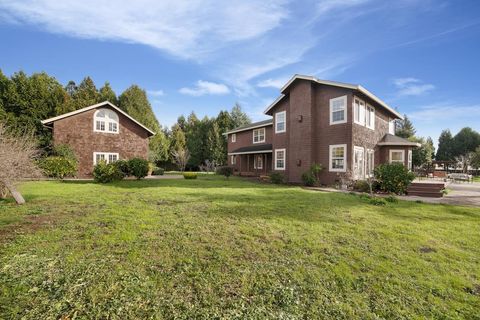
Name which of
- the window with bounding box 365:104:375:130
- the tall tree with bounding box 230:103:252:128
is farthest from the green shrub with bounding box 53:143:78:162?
the tall tree with bounding box 230:103:252:128

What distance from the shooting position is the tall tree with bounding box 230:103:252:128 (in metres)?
47.3

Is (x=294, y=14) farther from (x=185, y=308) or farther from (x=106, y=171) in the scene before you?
(x=106, y=171)

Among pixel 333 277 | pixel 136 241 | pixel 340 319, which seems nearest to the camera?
pixel 340 319

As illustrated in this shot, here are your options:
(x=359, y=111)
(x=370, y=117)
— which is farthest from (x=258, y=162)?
(x=359, y=111)

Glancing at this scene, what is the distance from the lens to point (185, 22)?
10320mm

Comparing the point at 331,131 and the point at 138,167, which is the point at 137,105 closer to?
the point at 138,167

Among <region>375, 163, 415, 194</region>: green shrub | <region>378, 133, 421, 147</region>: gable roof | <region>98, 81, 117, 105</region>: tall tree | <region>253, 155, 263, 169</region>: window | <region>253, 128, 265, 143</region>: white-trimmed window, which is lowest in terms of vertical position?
<region>375, 163, 415, 194</region>: green shrub

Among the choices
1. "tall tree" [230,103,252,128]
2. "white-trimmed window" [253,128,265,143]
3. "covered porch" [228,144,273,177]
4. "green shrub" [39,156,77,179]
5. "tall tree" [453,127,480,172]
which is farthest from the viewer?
"tall tree" [453,127,480,172]

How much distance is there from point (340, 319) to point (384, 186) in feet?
40.6

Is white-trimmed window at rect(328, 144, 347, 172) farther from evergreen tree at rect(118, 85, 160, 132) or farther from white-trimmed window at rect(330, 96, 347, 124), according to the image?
evergreen tree at rect(118, 85, 160, 132)

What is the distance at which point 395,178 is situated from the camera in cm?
1205

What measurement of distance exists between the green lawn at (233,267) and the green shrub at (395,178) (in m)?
6.06

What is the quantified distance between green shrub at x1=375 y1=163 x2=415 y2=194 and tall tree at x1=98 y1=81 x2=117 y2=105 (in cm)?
4352

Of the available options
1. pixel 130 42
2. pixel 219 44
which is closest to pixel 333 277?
pixel 219 44
